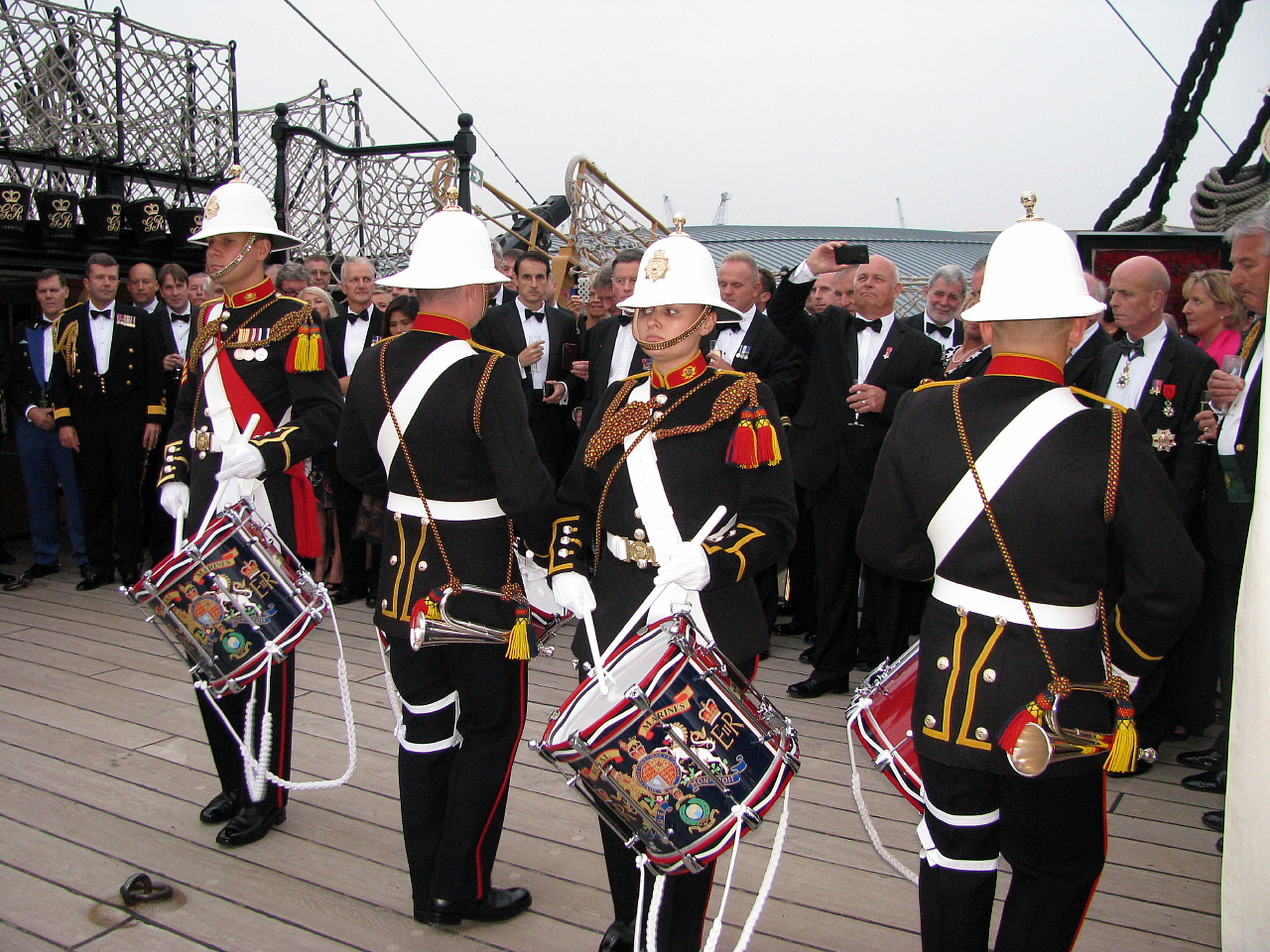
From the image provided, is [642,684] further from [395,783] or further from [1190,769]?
[1190,769]

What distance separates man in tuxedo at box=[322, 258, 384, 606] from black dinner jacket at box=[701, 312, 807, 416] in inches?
88.8

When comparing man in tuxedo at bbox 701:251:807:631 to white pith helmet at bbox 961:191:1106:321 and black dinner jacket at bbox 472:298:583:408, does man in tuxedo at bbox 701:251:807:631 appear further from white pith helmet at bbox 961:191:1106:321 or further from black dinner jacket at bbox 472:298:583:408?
white pith helmet at bbox 961:191:1106:321

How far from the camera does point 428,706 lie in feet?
8.61

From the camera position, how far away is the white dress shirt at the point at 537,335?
5.90m

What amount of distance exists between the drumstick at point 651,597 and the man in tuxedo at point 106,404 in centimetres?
499

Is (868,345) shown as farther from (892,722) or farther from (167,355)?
(167,355)

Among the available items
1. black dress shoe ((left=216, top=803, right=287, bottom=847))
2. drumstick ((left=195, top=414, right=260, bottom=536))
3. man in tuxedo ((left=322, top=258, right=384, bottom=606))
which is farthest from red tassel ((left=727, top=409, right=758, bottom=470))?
man in tuxedo ((left=322, top=258, right=384, bottom=606))

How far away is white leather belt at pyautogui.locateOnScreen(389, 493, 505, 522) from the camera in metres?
2.58

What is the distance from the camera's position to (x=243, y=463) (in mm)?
2918

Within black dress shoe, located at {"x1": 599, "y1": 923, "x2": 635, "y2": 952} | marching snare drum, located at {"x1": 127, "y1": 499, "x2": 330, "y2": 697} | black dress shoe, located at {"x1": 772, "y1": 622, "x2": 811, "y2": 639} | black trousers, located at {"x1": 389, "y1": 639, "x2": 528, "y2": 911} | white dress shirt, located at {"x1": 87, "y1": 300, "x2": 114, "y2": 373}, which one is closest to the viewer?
black dress shoe, located at {"x1": 599, "y1": 923, "x2": 635, "y2": 952}

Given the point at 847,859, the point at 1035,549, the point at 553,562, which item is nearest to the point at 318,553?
the point at 553,562

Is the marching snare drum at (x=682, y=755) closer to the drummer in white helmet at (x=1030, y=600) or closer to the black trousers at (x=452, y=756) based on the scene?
the drummer in white helmet at (x=1030, y=600)

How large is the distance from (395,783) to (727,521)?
→ 6.18 ft

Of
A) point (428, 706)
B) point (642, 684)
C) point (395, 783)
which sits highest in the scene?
point (642, 684)
